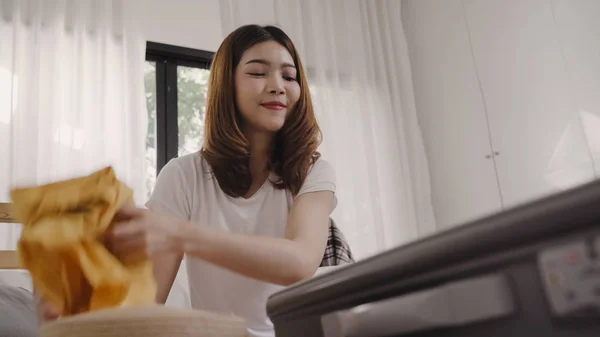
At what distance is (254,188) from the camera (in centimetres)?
107

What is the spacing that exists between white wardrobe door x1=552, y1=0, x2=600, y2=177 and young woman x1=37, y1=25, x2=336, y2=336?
1.26 meters

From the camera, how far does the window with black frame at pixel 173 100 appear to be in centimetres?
214

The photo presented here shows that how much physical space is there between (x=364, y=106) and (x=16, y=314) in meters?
1.80

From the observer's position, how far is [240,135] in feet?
3.44

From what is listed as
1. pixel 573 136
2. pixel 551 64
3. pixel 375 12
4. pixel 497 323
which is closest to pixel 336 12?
pixel 375 12

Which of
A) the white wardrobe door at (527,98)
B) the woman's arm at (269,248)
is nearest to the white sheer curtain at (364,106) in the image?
the white wardrobe door at (527,98)

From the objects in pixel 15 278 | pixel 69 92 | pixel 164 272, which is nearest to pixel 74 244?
pixel 164 272

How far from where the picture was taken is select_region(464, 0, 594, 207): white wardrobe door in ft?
6.41

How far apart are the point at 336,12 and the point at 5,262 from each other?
1.78m

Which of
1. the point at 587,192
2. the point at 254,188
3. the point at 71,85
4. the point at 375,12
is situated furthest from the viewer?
the point at 375,12

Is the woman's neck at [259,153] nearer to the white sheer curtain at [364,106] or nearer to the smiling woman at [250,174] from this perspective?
the smiling woman at [250,174]

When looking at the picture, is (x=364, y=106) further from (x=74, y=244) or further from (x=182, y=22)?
(x=74, y=244)

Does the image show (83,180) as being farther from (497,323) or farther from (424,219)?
(424,219)

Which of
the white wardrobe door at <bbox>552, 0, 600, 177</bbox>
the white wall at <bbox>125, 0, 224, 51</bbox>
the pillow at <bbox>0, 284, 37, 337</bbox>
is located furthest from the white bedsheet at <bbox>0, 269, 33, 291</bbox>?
the white wardrobe door at <bbox>552, 0, 600, 177</bbox>
